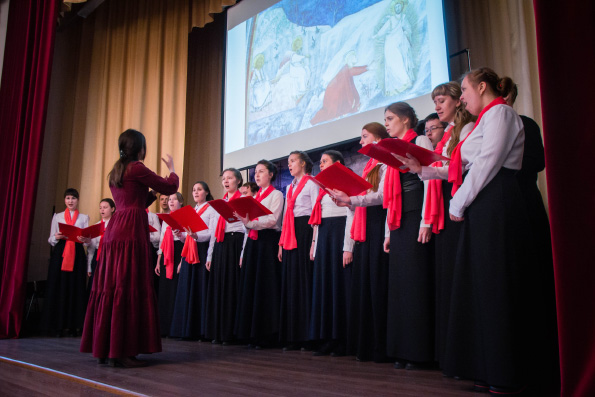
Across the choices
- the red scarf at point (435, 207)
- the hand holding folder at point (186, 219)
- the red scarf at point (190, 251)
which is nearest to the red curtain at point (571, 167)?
the red scarf at point (435, 207)

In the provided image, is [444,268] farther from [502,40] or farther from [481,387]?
[502,40]

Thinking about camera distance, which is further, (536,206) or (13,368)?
(13,368)

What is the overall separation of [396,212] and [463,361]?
0.88 m

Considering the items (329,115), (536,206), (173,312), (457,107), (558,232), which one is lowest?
(173,312)

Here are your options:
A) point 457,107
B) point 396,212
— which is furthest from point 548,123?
point 396,212

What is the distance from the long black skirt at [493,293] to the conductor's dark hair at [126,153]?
6.07 ft

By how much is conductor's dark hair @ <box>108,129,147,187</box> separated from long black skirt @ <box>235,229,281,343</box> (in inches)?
51.3

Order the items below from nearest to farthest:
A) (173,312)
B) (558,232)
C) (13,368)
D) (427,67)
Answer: (558,232)
(13,368)
(427,67)
(173,312)

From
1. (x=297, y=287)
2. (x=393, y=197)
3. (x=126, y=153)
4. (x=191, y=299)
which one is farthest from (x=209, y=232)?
(x=393, y=197)

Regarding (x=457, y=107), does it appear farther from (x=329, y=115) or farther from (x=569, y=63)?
(x=329, y=115)

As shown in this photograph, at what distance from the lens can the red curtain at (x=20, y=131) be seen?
4605 millimetres

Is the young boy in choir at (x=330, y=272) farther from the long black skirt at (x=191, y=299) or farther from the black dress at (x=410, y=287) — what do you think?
the long black skirt at (x=191, y=299)

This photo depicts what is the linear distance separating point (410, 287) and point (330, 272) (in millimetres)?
958

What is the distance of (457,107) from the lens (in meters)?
2.42
